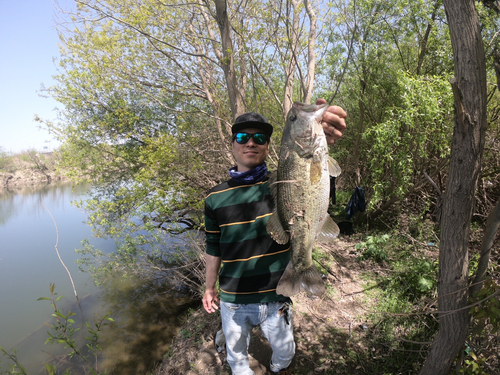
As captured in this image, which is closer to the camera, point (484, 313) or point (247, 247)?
point (484, 313)

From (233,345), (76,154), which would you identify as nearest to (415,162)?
(233,345)

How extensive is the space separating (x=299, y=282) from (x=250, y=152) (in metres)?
1.11

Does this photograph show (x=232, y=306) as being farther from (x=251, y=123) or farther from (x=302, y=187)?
(x=251, y=123)

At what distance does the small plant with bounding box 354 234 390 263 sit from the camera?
17.8 feet

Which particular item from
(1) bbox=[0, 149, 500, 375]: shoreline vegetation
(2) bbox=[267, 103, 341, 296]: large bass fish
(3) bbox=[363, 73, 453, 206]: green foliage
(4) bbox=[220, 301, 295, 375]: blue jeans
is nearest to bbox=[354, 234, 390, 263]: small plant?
(1) bbox=[0, 149, 500, 375]: shoreline vegetation

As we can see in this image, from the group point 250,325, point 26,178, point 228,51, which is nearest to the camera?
point 250,325

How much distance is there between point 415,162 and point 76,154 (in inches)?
386

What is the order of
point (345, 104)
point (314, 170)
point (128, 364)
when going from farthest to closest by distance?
point (345, 104)
point (128, 364)
point (314, 170)

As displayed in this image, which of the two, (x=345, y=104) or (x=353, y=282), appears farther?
(x=345, y=104)

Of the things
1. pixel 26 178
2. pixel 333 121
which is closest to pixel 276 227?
pixel 333 121

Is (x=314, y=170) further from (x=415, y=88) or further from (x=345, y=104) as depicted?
(x=345, y=104)

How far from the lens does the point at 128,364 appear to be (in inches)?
215

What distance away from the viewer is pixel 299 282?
6.39 feet

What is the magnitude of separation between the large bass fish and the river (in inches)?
125
